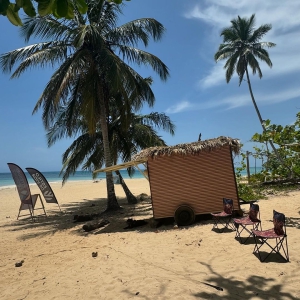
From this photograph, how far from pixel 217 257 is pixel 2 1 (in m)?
4.73

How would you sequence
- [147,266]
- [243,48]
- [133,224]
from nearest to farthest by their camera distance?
[147,266], [133,224], [243,48]

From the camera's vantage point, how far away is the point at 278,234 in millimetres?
4348

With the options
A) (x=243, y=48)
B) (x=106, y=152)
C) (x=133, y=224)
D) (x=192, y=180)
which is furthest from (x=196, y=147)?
(x=243, y=48)

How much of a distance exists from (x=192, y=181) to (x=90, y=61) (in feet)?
20.4

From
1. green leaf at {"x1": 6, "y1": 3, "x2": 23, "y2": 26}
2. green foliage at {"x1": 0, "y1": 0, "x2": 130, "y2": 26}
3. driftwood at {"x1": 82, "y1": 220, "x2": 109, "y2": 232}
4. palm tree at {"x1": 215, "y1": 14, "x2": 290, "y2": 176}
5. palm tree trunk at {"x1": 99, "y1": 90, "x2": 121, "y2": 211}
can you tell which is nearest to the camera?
green foliage at {"x1": 0, "y1": 0, "x2": 130, "y2": 26}

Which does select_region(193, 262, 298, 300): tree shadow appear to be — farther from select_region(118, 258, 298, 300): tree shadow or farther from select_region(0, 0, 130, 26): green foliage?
select_region(0, 0, 130, 26): green foliage

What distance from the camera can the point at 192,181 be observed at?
7.91 metres

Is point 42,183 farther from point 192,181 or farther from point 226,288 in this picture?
point 226,288

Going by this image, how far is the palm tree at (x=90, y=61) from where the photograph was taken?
9750 millimetres

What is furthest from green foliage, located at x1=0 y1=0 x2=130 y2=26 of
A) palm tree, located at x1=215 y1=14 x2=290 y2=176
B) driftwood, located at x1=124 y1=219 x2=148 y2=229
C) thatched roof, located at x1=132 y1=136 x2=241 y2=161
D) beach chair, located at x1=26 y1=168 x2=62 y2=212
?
palm tree, located at x1=215 y1=14 x2=290 y2=176

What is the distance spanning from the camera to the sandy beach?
140 inches

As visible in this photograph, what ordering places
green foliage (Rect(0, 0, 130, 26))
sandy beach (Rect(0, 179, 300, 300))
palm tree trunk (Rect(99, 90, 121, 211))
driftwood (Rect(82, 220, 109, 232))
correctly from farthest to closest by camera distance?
1. palm tree trunk (Rect(99, 90, 121, 211))
2. driftwood (Rect(82, 220, 109, 232))
3. sandy beach (Rect(0, 179, 300, 300))
4. green foliage (Rect(0, 0, 130, 26))

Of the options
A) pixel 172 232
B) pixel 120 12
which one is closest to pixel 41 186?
pixel 172 232

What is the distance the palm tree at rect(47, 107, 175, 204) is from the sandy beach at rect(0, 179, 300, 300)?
568cm
